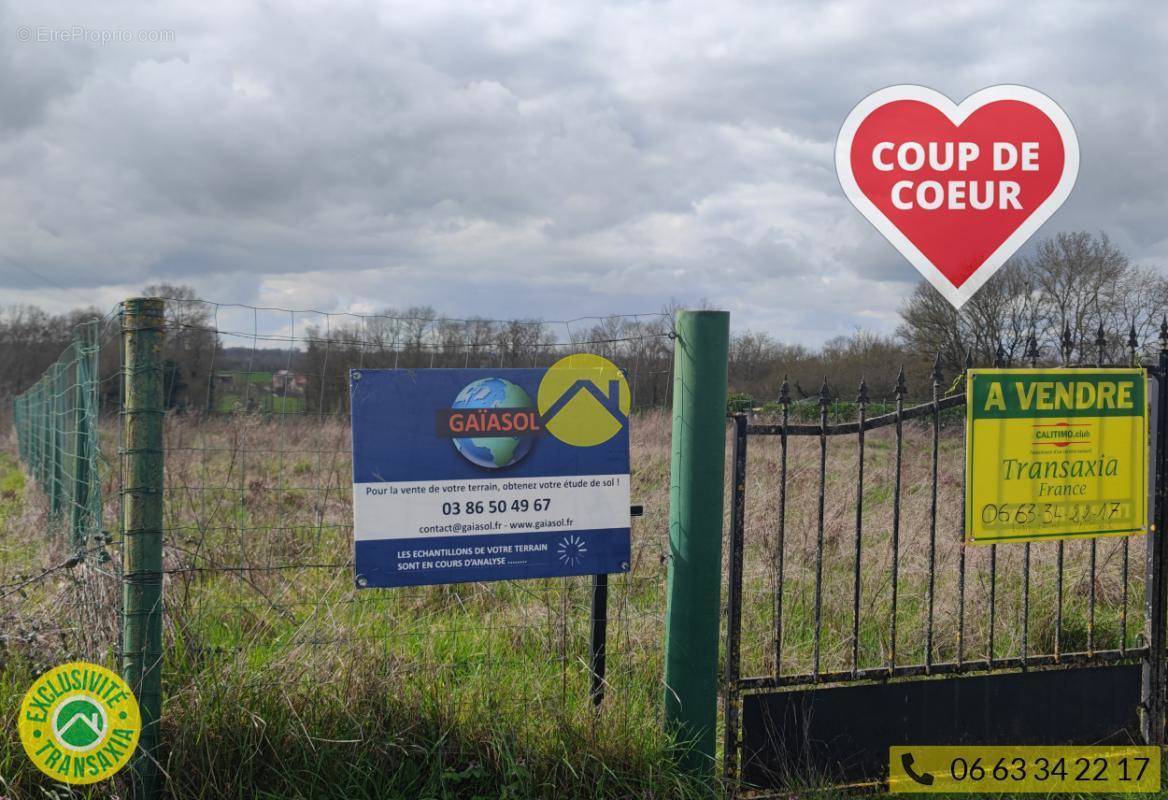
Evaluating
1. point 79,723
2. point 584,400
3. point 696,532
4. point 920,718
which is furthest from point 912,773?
point 79,723

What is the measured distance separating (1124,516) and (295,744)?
3862 millimetres

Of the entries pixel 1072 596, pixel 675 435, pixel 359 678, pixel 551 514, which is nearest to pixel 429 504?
pixel 551 514

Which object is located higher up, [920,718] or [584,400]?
[584,400]

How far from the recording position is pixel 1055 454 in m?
4.22

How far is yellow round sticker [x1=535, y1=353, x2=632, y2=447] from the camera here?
11.6 ft

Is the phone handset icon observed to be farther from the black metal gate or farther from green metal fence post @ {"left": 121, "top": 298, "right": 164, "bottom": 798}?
green metal fence post @ {"left": 121, "top": 298, "right": 164, "bottom": 798}

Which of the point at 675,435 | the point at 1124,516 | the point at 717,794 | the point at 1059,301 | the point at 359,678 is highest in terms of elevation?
the point at 1059,301

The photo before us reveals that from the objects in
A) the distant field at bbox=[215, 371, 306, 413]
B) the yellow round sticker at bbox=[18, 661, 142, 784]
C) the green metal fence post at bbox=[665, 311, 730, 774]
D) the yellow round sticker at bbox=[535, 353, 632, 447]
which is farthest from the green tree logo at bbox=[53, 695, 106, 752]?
the green metal fence post at bbox=[665, 311, 730, 774]

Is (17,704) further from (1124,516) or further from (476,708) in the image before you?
(1124,516)

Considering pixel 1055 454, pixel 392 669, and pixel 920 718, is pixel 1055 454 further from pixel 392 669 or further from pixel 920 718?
pixel 392 669

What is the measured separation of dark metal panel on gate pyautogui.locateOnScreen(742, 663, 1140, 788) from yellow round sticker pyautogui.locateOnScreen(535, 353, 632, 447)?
50.7 inches

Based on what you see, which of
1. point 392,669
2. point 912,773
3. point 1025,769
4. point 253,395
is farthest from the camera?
point 1025,769

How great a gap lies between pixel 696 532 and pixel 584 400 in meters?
0.68

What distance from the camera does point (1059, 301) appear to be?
2578 centimetres
